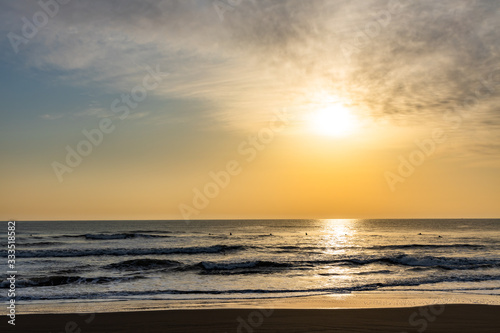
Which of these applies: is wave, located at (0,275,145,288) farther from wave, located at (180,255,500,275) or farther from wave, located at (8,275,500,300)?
wave, located at (180,255,500,275)

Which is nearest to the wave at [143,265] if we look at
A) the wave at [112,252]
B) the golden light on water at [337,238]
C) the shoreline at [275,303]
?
the wave at [112,252]

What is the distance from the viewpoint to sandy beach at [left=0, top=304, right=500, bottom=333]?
437 inches

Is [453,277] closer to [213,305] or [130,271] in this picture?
[213,305]

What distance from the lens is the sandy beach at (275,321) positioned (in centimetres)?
1109

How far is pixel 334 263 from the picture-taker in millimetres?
34000

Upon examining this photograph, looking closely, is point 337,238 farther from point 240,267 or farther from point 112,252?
point 240,267

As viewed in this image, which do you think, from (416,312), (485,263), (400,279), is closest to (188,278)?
(400,279)

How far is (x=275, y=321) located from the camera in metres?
11.8

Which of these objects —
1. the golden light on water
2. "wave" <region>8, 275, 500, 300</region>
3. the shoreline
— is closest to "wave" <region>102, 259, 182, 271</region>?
"wave" <region>8, 275, 500, 300</region>

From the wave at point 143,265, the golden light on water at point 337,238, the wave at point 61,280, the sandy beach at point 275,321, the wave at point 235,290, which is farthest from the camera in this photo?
the golden light on water at point 337,238

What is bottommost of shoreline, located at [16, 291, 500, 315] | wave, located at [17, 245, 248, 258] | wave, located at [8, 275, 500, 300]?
shoreline, located at [16, 291, 500, 315]

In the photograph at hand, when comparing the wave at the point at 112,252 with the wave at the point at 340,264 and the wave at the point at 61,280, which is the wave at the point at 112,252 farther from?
the wave at the point at 61,280

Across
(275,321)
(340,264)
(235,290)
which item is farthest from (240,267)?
(275,321)

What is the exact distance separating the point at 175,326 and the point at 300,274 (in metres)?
16.8
